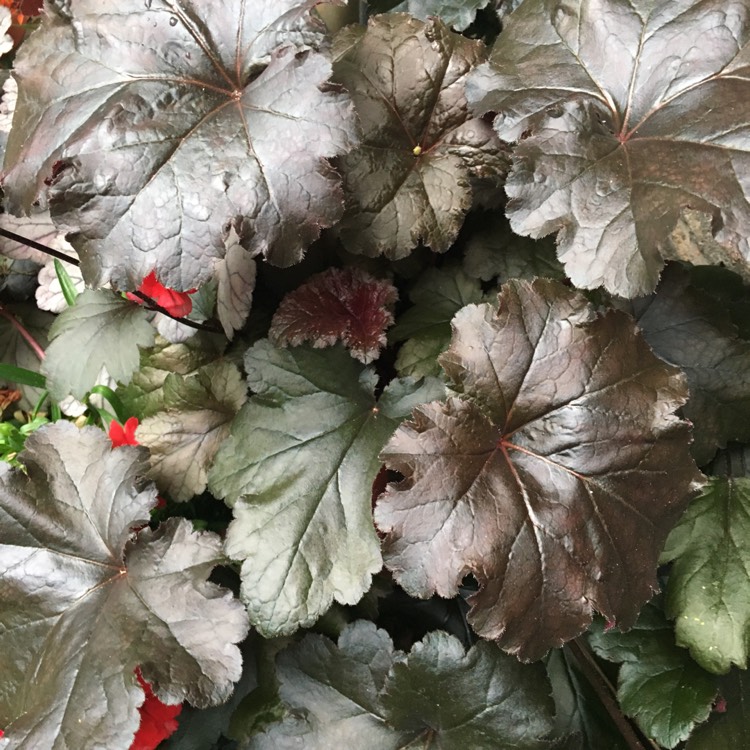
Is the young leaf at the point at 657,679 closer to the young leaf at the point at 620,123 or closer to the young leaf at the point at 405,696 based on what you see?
the young leaf at the point at 405,696

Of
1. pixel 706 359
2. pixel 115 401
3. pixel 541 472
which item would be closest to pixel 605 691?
pixel 541 472

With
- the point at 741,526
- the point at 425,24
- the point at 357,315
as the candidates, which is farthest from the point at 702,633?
the point at 425,24

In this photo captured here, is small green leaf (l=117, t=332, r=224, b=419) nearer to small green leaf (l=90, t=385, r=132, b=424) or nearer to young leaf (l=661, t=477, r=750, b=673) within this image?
small green leaf (l=90, t=385, r=132, b=424)

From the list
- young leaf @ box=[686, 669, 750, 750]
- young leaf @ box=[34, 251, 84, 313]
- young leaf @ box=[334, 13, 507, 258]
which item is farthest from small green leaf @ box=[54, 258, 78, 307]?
young leaf @ box=[686, 669, 750, 750]

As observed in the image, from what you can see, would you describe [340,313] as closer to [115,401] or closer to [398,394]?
[398,394]

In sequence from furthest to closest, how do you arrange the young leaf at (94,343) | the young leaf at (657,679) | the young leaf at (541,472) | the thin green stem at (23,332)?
1. the thin green stem at (23,332)
2. the young leaf at (94,343)
3. the young leaf at (657,679)
4. the young leaf at (541,472)

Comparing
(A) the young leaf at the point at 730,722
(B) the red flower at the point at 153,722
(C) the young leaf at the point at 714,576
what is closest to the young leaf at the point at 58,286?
(B) the red flower at the point at 153,722
